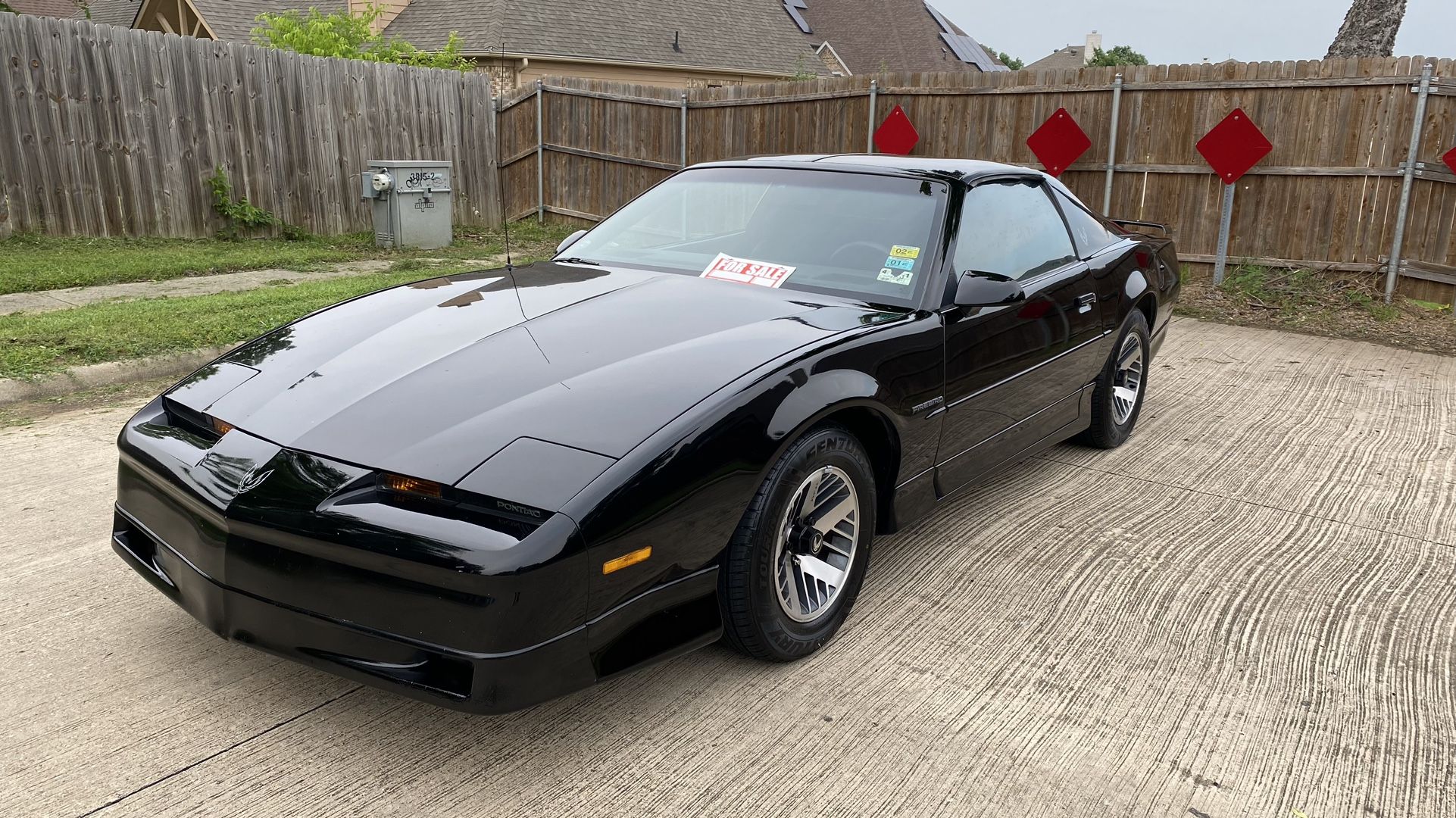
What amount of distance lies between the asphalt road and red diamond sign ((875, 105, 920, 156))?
7.99 metres

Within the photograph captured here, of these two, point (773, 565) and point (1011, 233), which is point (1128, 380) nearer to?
point (1011, 233)

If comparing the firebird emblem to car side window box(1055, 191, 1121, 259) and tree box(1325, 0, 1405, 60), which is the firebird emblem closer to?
car side window box(1055, 191, 1121, 259)

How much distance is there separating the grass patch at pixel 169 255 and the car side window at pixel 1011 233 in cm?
774

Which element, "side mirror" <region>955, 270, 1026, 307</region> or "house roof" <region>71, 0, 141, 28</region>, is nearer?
"side mirror" <region>955, 270, 1026, 307</region>

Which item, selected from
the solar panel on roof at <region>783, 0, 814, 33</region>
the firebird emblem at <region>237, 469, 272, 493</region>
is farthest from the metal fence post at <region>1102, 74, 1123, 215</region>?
the solar panel on roof at <region>783, 0, 814, 33</region>

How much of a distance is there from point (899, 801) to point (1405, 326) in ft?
27.6

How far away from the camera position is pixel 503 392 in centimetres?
277

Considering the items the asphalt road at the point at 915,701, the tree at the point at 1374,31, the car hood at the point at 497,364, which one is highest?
the tree at the point at 1374,31

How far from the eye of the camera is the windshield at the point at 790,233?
3.79m

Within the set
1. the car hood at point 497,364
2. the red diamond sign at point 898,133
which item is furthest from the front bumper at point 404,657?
the red diamond sign at point 898,133

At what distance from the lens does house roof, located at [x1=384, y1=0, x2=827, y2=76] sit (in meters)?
22.2

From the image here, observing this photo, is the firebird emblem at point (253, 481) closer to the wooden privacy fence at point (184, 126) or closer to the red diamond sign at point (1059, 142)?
the red diamond sign at point (1059, 142)

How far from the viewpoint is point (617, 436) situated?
2555 mm

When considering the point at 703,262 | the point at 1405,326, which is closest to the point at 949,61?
the point at 1405,326
